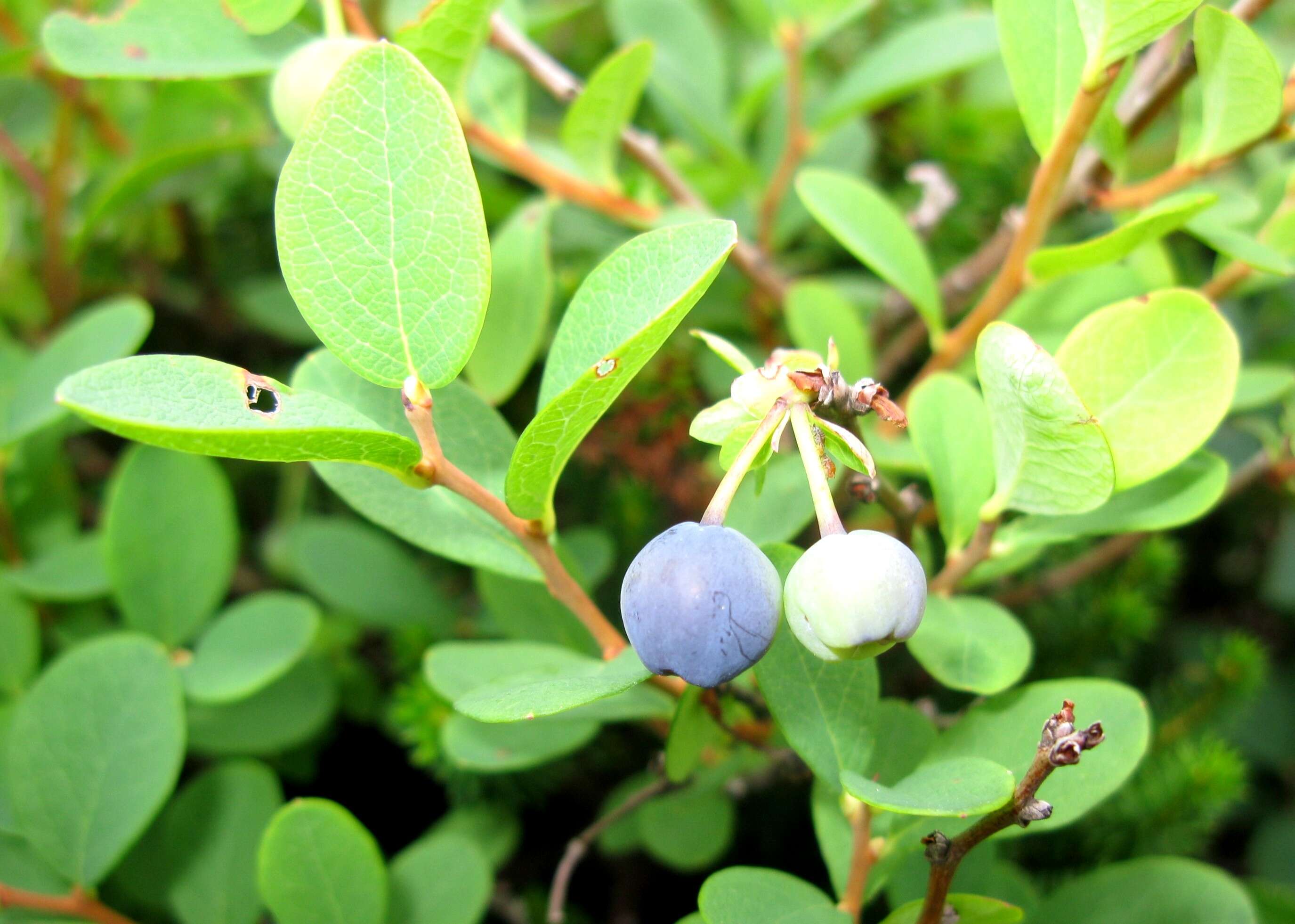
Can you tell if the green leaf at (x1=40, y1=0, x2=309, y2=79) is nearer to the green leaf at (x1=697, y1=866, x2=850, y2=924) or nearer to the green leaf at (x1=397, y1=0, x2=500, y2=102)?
the green leaf at (x1=397, y1=0, x2=500, y2=102)

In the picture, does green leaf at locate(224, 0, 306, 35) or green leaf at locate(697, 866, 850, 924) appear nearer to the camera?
green leaf at locate(697, 866, 850, 924)

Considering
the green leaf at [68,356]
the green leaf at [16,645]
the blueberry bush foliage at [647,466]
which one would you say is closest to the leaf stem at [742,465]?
the blueberry bush foliage at [647,466]

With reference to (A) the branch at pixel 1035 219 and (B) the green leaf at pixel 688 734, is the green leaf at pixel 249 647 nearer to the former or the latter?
(B) the green leaf at pixel 688 734

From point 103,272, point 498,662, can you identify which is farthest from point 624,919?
point 103,272

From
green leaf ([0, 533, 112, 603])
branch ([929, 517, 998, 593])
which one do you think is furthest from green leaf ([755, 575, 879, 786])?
green leaf ([0, 533, 112, 603])

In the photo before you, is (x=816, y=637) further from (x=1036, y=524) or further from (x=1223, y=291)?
(x=1223, y=291)
